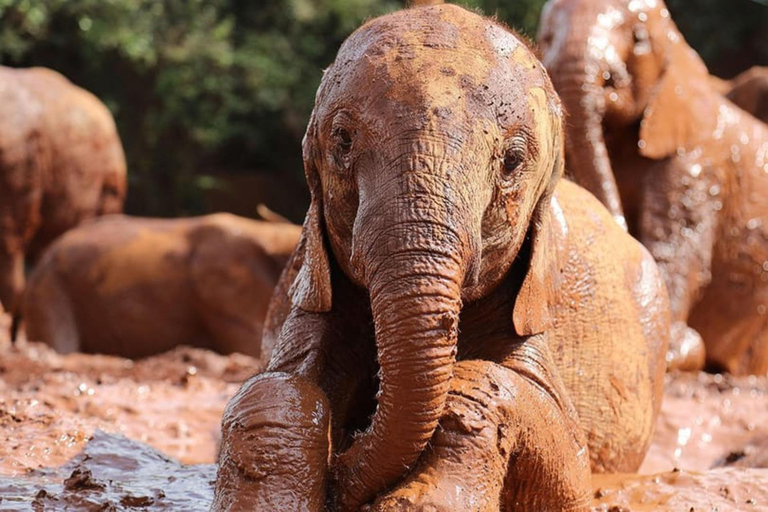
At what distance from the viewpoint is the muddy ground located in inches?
157

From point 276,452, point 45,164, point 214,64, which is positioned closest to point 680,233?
point 276,452

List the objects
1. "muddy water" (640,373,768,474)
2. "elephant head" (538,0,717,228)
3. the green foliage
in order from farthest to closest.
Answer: the green foliage < "elephant head" (538,0,717,228) < "muddy water" (640,373,768,474)

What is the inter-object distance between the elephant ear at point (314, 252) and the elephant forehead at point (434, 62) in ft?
0.63

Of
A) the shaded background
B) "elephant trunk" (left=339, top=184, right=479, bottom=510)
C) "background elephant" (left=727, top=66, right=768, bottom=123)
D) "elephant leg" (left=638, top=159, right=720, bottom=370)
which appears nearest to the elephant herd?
"elephant trunk" (left=339, top=184, right=479, bottom=510)

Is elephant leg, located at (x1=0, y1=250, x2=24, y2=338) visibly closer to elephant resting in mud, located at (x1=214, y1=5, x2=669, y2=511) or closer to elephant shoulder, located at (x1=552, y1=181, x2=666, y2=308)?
elephant shoulder, located at (x1=552, y1=181, x2=666, y2=308)

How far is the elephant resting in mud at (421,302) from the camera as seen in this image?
290cm

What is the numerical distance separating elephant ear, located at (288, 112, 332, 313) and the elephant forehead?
19cm

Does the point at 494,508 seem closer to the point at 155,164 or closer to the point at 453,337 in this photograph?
the point at 453,337

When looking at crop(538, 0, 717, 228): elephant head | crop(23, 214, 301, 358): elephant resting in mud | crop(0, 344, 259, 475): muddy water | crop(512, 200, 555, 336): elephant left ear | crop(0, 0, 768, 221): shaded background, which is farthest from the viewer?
crop(0, 0, 768, 221): shaded background

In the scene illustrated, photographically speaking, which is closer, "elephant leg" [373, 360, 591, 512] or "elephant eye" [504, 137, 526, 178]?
"elephant leg" [373, 360, 591, 512]

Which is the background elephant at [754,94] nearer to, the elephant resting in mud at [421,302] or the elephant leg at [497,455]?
the elephant resting in mud at [421,302]

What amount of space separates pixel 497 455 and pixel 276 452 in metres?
0.52

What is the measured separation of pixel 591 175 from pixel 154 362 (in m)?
3.27

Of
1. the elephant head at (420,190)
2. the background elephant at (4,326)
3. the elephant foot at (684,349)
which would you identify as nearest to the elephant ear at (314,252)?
the elephant head at (420,190)
